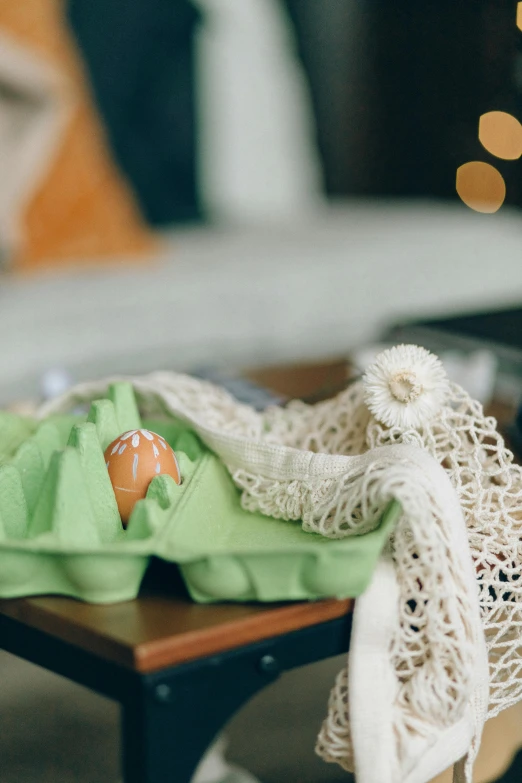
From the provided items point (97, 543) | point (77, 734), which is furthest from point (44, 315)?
point (97, 543)

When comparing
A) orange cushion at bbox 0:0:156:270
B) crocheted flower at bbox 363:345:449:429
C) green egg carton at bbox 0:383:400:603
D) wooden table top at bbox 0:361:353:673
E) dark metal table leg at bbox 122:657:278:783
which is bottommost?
dark metal table leg at bbox 122:657:278:783

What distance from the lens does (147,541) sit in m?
0.56

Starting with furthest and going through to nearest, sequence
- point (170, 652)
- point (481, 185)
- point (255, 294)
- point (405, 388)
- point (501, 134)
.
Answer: point (481, 185)
point (501, 134)
point (255, 294)
point (405, 388)
point (170, 652)

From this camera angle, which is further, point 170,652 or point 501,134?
point 501,134

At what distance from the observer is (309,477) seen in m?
0.63

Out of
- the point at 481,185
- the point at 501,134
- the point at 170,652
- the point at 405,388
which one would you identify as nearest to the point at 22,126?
the point at 501,134

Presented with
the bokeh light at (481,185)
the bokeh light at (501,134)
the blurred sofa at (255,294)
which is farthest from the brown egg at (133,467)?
the bokeh light at (481,185)

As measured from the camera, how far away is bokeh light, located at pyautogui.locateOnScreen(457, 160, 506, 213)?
238 cm

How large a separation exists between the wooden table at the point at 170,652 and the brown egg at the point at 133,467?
0.07 meters

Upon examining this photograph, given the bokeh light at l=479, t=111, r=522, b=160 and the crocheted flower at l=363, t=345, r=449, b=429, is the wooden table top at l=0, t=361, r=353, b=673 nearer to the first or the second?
the crocheted flower at l=363, t=345, r=449, b=429

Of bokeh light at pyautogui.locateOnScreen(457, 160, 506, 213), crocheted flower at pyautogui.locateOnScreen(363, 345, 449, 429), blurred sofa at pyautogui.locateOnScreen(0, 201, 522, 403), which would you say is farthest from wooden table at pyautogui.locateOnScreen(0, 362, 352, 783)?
bokeh light at pyautogui.locateOnScreen(457, 160, 506, 213)

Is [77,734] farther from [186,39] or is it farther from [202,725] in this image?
[186,39]

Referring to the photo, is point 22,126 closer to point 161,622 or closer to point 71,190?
point 71,190

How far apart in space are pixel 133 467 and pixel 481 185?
2.00 m
